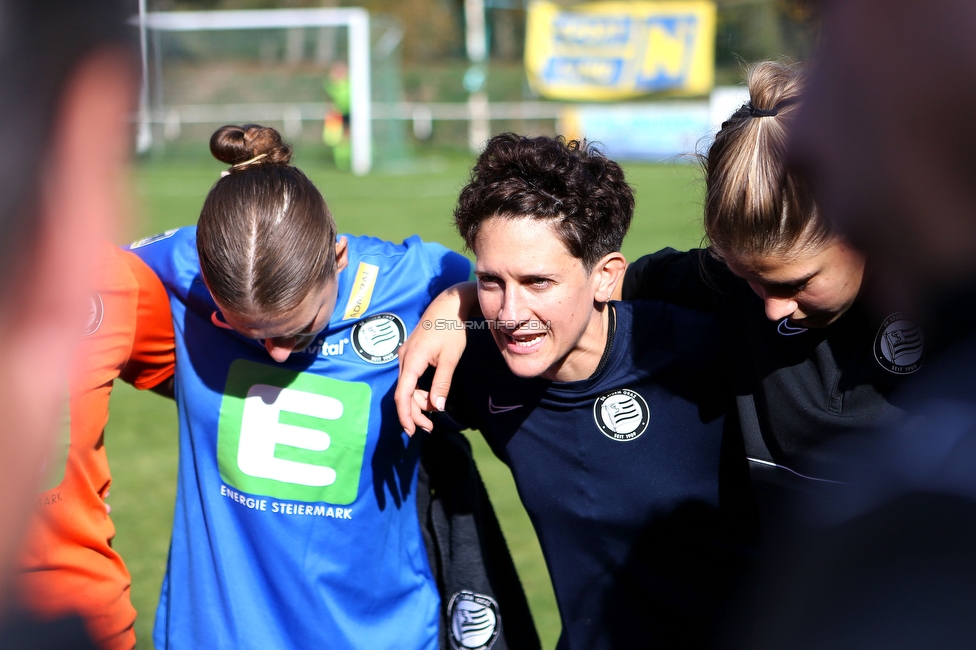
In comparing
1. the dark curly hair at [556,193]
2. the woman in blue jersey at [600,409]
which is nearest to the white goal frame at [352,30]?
the dark curly hair at [556,193]

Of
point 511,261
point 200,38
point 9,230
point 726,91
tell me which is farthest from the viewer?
point 726,91

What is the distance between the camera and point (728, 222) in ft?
5.84

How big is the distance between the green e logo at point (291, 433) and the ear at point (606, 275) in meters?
0.74

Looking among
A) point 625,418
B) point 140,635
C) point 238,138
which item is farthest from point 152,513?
point 625,418

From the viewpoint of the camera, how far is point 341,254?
2492 mm

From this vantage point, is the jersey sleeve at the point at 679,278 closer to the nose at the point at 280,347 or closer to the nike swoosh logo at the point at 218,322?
the nose at the point at 280,347

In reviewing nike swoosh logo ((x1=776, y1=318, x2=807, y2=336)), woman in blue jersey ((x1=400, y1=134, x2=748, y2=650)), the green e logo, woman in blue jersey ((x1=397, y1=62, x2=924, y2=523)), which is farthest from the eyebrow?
the green e logo

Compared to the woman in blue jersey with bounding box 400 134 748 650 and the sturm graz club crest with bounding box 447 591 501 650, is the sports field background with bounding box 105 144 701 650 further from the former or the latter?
the sturm graz club crest with bounding box 447 591 501 650

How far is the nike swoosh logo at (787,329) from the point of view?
1.85 meters

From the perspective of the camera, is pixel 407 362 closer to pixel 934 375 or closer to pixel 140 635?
pixel 934 375

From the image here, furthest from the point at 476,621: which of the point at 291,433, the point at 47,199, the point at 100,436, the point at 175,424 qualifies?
the point at 175,424

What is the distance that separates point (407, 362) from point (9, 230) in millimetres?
1631

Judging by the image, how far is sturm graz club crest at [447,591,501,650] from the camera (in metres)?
2.49

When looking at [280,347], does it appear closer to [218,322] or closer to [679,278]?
[218,322]
